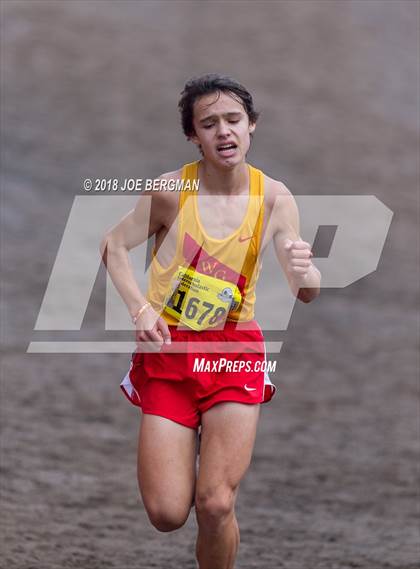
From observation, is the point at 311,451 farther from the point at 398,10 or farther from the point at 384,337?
the point at 398,10

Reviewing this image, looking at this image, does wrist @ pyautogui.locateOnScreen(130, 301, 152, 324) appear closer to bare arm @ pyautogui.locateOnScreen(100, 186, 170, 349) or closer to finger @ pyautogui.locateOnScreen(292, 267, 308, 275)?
bare arm @ pyautogui.locateOnScreen(100, 186, 170, 349)

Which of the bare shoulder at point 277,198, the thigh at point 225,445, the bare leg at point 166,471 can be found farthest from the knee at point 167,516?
the bare shoulder at point 277,198

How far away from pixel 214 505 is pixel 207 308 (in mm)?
651

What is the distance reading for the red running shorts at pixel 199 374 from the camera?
3.99 metres

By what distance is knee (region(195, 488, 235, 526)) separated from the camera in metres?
3.89

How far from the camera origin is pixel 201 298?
3.96 meters

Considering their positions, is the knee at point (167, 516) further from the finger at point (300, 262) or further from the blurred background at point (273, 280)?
the blurred background at point (273, 280)

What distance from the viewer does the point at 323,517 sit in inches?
257

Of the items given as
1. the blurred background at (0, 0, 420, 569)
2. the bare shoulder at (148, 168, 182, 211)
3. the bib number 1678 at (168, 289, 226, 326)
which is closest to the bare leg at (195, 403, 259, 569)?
the bib number 1678 at (168, 289, 226, 326)

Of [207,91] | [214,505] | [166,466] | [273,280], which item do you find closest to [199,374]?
[166,466]

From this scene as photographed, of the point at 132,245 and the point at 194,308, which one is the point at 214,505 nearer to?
the point at 194,308

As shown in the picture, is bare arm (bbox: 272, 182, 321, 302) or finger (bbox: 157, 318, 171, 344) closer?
bare arm (bbox: 272, 182, 321, 302)

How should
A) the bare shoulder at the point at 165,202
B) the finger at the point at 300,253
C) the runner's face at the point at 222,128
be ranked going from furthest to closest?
1. the bare shoulder at the point at 165,202
2. the runner's face at the point at 222,128
3. the finger at the point at 300,253

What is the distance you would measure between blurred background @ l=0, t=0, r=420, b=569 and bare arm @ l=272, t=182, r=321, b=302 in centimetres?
219
